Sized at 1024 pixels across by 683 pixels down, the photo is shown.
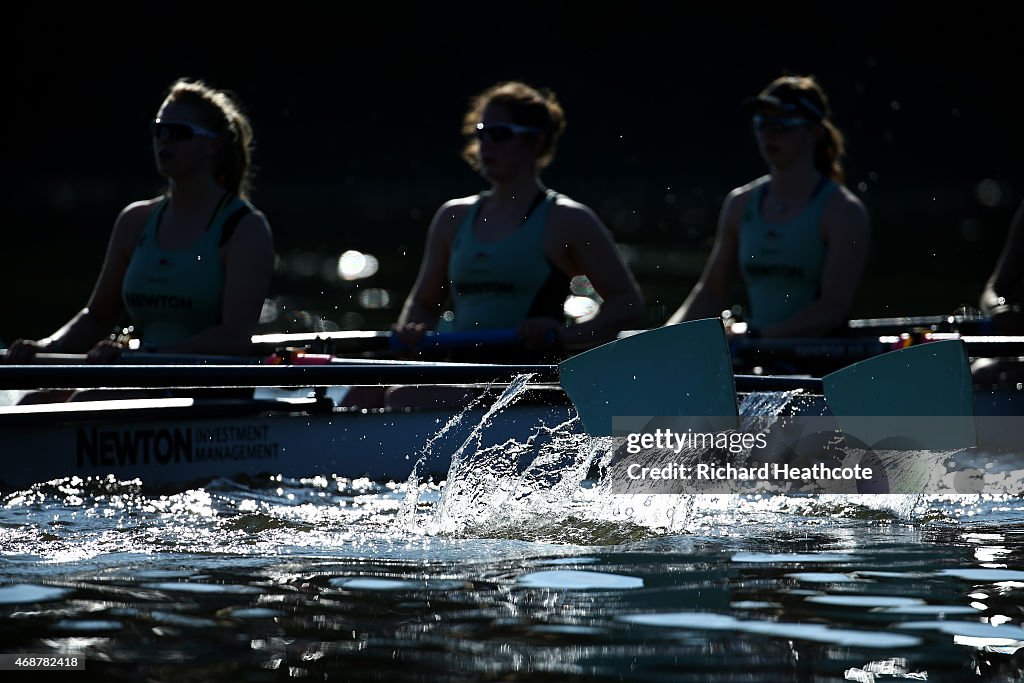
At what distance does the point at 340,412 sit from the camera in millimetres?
6562

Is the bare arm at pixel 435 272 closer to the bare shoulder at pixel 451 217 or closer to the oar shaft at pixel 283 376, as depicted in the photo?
the bare shoulder at pixel 451 217

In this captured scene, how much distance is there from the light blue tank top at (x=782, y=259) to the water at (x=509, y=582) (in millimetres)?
2563


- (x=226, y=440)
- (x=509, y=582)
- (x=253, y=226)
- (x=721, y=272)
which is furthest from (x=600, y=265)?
(x=509, y=582)

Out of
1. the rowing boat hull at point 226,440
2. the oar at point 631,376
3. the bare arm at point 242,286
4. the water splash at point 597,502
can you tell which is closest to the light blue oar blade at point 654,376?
the oar at point 631,376

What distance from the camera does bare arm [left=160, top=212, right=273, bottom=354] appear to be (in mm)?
7074

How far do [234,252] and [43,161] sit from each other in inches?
1746

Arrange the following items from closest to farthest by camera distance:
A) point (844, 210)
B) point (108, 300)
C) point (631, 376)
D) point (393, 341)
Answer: point (631, 376) < point (393, 341) < point (108, 300) < point (844, 210)

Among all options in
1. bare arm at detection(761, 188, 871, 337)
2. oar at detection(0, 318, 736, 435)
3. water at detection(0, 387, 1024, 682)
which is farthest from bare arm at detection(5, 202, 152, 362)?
bare arm at detection(761, 188, 871, 337)

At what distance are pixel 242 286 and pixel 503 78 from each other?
148ft

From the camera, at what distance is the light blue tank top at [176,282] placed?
7258 millimetres

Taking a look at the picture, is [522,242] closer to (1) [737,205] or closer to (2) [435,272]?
(2) [435,272]

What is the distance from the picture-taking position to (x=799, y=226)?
827 centimetres

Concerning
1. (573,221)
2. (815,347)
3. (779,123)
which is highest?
(779,123)

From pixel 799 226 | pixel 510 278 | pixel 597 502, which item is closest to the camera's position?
pixel 597 502
